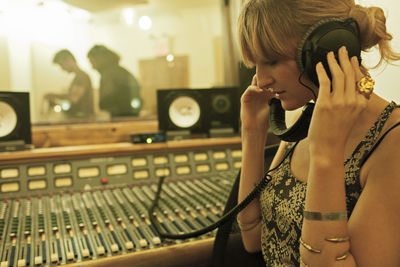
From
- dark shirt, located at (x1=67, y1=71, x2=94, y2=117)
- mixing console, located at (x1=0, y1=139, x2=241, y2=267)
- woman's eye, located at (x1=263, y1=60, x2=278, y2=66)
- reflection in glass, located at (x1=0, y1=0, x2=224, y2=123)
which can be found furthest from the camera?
reflection in glass, located at (x1=0, y1=0, x2=224, y2=123)

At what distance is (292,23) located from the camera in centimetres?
71

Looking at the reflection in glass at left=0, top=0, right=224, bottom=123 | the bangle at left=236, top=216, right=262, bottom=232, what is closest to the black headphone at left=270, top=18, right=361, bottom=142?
the bangle at left=236, top=216, right=262, bottom=232

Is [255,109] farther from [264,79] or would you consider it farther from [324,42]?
[324,42]

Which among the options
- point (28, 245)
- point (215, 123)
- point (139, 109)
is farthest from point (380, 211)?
point (139, 109)

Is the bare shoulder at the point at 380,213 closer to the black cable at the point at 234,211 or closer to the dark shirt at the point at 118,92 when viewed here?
the black cable at the point at 234,211

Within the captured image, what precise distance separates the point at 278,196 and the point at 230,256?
0.27 metres

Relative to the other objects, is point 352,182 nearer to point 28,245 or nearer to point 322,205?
point 322,205

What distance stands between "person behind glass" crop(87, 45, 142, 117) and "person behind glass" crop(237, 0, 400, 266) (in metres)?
2.38

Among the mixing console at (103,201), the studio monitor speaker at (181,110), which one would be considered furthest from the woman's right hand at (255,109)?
the studio monitor speaker at (181,110)

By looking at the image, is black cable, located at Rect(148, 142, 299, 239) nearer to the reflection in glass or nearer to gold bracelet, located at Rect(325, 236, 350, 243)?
gold bracelet, located at Rect(325, 236, 350, 243)

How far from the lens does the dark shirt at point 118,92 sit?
10.3 ft

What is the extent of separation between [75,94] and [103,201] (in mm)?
2209

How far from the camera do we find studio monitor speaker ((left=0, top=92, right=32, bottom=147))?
1403mm

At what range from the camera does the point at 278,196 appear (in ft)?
2.90
